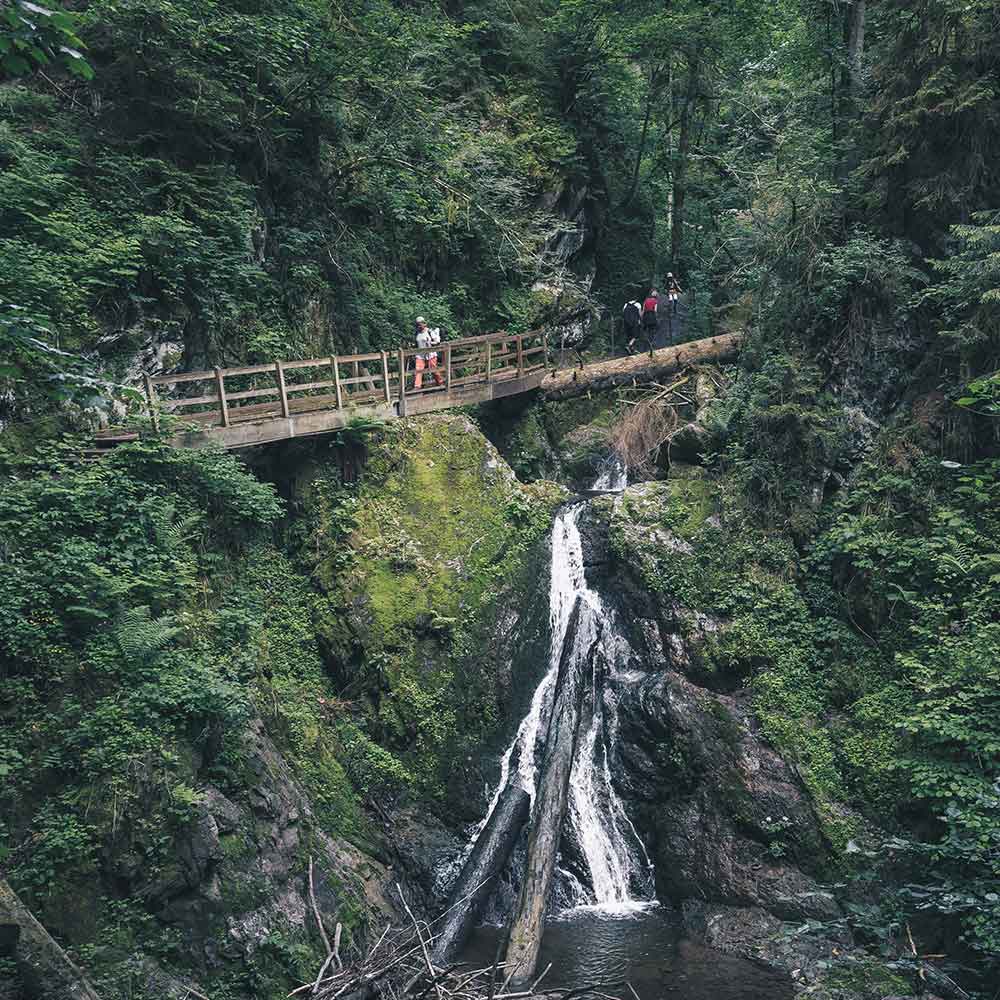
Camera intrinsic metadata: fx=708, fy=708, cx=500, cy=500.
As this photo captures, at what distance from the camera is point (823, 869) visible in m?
10.3

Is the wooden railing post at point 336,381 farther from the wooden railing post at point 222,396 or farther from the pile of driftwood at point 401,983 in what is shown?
the pile of driftwood at point 401,983

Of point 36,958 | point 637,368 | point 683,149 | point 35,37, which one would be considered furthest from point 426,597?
point 683,149

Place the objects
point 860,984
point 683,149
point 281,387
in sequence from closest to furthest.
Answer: point 860,984
point 281,387
point 683,149

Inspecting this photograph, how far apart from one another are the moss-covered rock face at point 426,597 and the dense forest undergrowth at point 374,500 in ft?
0.22

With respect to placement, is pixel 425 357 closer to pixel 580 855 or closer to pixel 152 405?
pixel 152 405

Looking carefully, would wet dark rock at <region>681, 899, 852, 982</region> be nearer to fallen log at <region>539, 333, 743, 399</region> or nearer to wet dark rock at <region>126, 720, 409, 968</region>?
wet dark rock at <region>126, 720, 409, 968</region>

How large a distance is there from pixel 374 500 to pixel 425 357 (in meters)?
3.63

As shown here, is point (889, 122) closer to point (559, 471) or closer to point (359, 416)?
point (559, 471)

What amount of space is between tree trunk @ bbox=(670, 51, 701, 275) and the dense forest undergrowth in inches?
163

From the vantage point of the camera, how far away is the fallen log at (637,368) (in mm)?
16906

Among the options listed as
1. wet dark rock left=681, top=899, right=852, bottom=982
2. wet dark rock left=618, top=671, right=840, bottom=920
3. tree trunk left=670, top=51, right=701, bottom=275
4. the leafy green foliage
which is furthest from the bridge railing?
wet dark rock left=681, top=899, right=852, bottom=982

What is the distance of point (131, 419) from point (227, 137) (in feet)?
20.7

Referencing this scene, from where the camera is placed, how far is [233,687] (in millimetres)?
9047

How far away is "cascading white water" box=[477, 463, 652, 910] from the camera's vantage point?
440 inches
